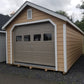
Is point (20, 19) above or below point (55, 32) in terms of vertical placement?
above

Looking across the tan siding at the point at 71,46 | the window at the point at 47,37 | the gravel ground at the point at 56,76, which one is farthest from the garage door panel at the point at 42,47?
the gravel ground at the point at 56,76

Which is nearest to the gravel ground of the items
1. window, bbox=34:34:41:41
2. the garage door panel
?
the garage door panel

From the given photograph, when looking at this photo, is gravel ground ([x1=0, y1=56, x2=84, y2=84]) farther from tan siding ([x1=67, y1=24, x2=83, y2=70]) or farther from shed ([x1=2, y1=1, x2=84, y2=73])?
tan siding ([x1=67, y1=24, x2=83, y2=70])

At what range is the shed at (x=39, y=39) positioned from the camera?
4863mm

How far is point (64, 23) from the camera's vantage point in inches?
187

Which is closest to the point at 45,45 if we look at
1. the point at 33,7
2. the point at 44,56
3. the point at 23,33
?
the point at 44,56

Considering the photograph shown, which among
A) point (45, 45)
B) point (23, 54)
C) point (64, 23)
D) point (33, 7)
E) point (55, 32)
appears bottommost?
point (23, 54)

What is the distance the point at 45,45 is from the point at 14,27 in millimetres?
2777

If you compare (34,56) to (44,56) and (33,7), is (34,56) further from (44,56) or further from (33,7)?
(33,7)

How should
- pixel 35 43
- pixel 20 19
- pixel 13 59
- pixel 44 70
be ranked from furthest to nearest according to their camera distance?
pixel 13 59 → pixel 20 19 → pixel 35 43 → pixel 44 70

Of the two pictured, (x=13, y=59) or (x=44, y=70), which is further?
(x=13, y=59)

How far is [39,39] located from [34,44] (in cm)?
49

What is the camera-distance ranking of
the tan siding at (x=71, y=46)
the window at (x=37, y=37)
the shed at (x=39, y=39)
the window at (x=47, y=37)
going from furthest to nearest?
the window at (x=37, y=37)
the window at (x=47, y=37)
the tan siding at (x=71, y=46)
the shed at (x=39, y=39)

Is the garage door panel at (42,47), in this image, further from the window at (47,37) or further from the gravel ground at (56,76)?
the gravel ground at (56,76)
